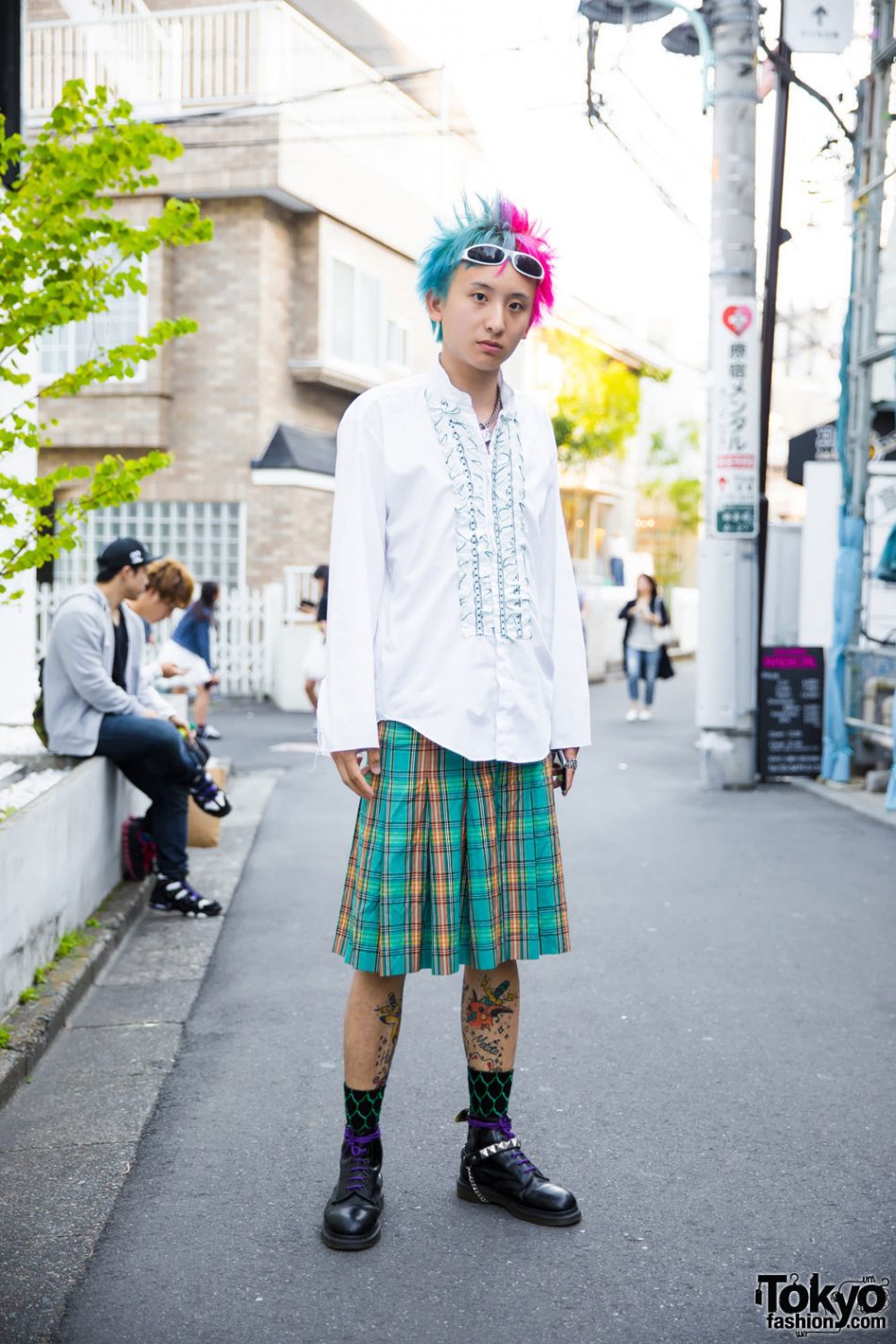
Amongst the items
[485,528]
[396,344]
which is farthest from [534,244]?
[396,344]

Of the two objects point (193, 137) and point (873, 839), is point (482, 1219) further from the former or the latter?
point (193, 137)

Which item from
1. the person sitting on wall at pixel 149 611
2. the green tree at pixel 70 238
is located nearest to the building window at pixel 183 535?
the person sitting on wall at pixel 149 611

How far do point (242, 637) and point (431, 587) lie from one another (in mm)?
15860

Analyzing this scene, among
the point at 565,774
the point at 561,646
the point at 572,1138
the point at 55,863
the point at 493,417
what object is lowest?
the point at 572,1138

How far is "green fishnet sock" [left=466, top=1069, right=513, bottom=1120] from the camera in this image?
3000 mm

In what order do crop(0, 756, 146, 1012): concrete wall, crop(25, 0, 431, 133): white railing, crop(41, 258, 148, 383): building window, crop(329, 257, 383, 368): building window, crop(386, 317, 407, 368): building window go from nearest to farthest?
1. crop(0, 756, 146, 1012): concrete wall
2. crop(25, 0, 431, 133): white railing
3. crop(41, 258, 148, 383): building window
4. crop(329, 257, 383, 368): building window
5. crop(386, 317, 407, 368): building window

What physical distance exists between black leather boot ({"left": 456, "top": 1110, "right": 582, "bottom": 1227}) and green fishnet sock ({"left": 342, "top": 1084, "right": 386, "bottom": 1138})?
249mm

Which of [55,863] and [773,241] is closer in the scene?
[55,863]

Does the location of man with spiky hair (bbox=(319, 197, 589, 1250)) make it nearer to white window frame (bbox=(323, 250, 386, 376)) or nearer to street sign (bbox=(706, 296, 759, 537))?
street sign (bbox=(706, 296, 759, 537))

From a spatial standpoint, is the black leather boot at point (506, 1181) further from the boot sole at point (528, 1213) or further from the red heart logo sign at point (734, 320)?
the red heart logo sign at point (734, 320)

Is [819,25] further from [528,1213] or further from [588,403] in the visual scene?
[588,403]

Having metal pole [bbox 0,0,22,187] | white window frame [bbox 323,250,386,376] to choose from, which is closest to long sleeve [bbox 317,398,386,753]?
metal pole [bbox 0,0,22,187]

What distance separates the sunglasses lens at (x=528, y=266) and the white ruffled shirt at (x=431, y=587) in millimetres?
279

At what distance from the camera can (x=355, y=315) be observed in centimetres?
2216
